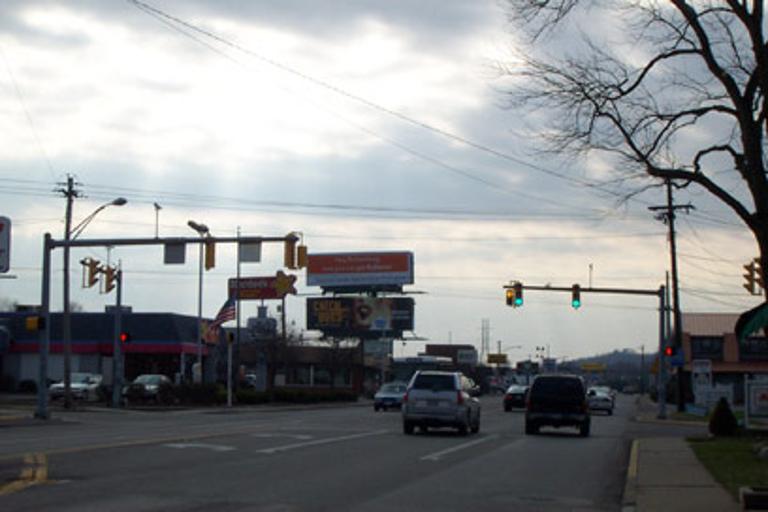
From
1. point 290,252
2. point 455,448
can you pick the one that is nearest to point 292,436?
point 455,448

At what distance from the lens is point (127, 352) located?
79.1 m

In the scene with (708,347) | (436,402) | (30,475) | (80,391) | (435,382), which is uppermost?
(708,347)

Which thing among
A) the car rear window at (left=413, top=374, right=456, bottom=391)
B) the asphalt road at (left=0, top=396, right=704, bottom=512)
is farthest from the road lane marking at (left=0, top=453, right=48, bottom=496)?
the car rear window at (left=413, top=374, right=456, bottom=391)

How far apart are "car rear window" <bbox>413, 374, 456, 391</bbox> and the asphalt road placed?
54.1 inches

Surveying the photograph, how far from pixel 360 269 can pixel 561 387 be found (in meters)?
64.5

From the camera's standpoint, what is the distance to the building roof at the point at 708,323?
9712cm

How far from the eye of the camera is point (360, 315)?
9819 centimetres

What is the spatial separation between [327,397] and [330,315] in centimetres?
2392

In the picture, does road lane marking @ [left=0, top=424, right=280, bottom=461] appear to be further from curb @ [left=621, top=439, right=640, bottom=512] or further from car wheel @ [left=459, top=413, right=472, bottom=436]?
curb @ [left=621, top=439, right=640, bottom=512]

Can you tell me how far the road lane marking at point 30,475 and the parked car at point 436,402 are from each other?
12.4 meters

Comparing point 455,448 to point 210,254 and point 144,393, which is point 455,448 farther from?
point 144,393

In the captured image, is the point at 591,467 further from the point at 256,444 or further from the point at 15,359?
the point at 15,359

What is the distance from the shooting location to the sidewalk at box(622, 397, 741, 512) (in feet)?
47.6

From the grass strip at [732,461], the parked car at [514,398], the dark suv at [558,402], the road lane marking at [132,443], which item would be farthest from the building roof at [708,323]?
the road lane marking at [132,443]
